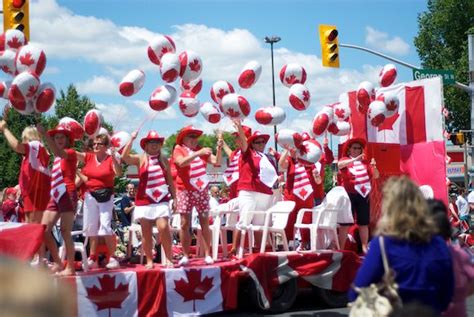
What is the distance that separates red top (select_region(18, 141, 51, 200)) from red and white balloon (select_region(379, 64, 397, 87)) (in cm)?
559

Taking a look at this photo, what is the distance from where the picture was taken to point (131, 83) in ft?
27.5

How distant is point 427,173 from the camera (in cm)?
1045

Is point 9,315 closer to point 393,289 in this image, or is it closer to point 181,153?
point 393,289

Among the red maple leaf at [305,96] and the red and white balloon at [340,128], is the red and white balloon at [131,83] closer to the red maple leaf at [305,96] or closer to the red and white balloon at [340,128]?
the red maple leaf at [305,96]

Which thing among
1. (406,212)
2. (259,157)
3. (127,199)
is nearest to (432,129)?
(259,157)

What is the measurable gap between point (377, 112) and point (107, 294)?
15.1ft

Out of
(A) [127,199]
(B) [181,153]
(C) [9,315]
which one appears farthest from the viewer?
(A) [127,199]

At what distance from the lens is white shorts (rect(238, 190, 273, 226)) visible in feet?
30.3

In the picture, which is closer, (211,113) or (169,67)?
(169,67)

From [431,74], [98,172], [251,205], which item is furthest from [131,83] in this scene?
[431,74]

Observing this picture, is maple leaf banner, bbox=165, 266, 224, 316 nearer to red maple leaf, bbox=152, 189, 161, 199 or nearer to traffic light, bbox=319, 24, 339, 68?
red maple leaf, bbox=152, 189, 161, 199

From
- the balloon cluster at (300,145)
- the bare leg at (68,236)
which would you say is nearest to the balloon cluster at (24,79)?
the bare leg at (68,236)

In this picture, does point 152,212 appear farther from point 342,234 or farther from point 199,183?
point 342,234

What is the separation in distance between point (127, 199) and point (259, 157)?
16.0 feet
